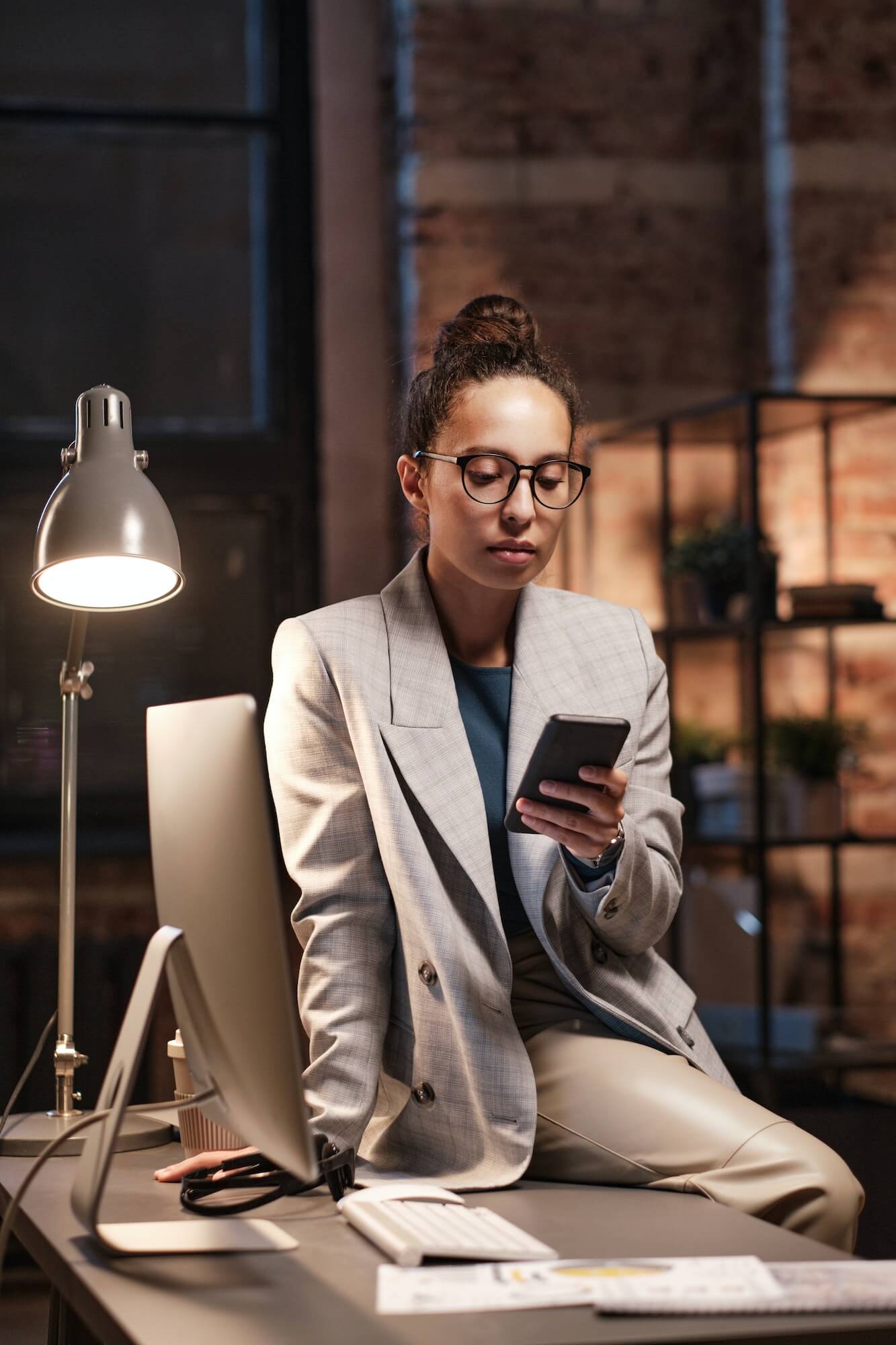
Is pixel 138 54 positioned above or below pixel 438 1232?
above

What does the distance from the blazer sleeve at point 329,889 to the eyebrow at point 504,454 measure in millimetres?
299

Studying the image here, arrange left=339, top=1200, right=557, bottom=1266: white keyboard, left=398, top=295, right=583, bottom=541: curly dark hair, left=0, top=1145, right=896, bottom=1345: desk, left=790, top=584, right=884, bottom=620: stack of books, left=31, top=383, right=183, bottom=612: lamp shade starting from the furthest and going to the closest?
left=790, top=584, right=884, bottom=620: stack of books
left=398, top=295, right=583, bottom=541: curly dark hair
left=31, top=383, right=183, bottom=612: lamp shade
left=339, top=1200, right=557, bottom=1266: white keyboard
left=0, top=1145, right=896, bottom=1345: desk

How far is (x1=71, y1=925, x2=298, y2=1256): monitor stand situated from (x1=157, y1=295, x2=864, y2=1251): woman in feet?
0.61

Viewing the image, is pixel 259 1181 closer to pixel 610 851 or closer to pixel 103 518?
pixel 610 851

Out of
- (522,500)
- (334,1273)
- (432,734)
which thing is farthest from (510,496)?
(334,1273)

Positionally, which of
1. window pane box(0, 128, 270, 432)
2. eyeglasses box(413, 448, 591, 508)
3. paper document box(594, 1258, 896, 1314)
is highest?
window pane box(0, 128, 270, 432)

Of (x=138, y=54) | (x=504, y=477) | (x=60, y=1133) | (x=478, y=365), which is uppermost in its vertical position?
(x=138, y=54)

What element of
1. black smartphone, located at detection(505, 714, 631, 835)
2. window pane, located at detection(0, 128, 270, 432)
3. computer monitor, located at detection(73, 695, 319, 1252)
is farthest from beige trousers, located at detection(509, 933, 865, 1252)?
window pane, located at detection(0, 128, 270, 432)

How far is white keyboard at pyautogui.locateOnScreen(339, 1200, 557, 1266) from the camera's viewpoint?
122 centimetres

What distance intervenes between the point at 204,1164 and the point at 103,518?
68cm

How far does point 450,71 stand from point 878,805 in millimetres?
2230

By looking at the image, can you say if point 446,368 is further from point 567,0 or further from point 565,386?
point 567,0

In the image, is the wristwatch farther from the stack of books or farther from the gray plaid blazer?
the stack of books

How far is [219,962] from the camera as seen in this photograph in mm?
1236
